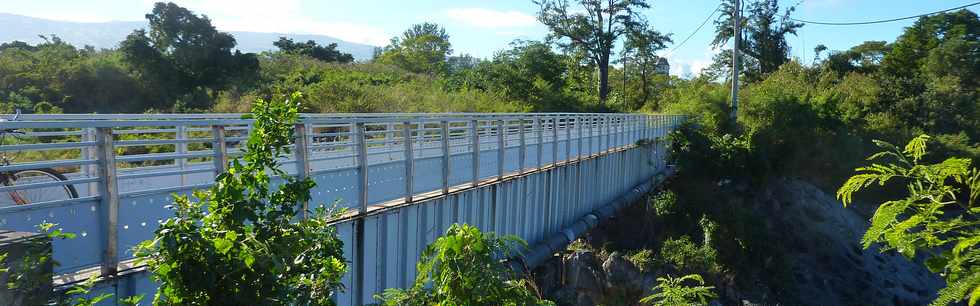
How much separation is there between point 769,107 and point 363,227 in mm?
34412

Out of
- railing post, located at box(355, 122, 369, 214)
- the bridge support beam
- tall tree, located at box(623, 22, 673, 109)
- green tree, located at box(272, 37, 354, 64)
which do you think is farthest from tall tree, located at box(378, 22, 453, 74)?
railing post, located at box(355, 122, 369, 214)

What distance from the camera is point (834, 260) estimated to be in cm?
3077

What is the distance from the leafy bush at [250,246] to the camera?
2740mm

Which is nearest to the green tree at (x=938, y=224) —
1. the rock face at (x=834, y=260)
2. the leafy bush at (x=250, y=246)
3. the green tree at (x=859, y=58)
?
the leafy bush at (x=250, y=246)

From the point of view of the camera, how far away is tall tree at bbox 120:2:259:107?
35469mm

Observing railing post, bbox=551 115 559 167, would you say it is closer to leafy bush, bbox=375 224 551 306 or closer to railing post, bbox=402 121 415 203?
railing post, bbox=402 121 415 203

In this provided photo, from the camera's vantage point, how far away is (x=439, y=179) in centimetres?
995

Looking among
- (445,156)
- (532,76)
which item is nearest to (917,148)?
(445,156)

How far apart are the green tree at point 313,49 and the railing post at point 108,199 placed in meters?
65.9

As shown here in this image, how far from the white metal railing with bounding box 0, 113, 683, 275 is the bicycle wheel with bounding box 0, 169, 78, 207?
0.58ft

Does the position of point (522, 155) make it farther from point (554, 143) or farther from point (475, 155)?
point (475, 155)

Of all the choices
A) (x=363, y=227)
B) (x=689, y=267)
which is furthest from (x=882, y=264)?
(x=363, y=227)

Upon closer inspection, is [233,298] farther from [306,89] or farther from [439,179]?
[306,89]

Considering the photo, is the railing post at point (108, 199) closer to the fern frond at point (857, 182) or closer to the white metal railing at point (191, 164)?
the white metal railing at point (191, 164)
